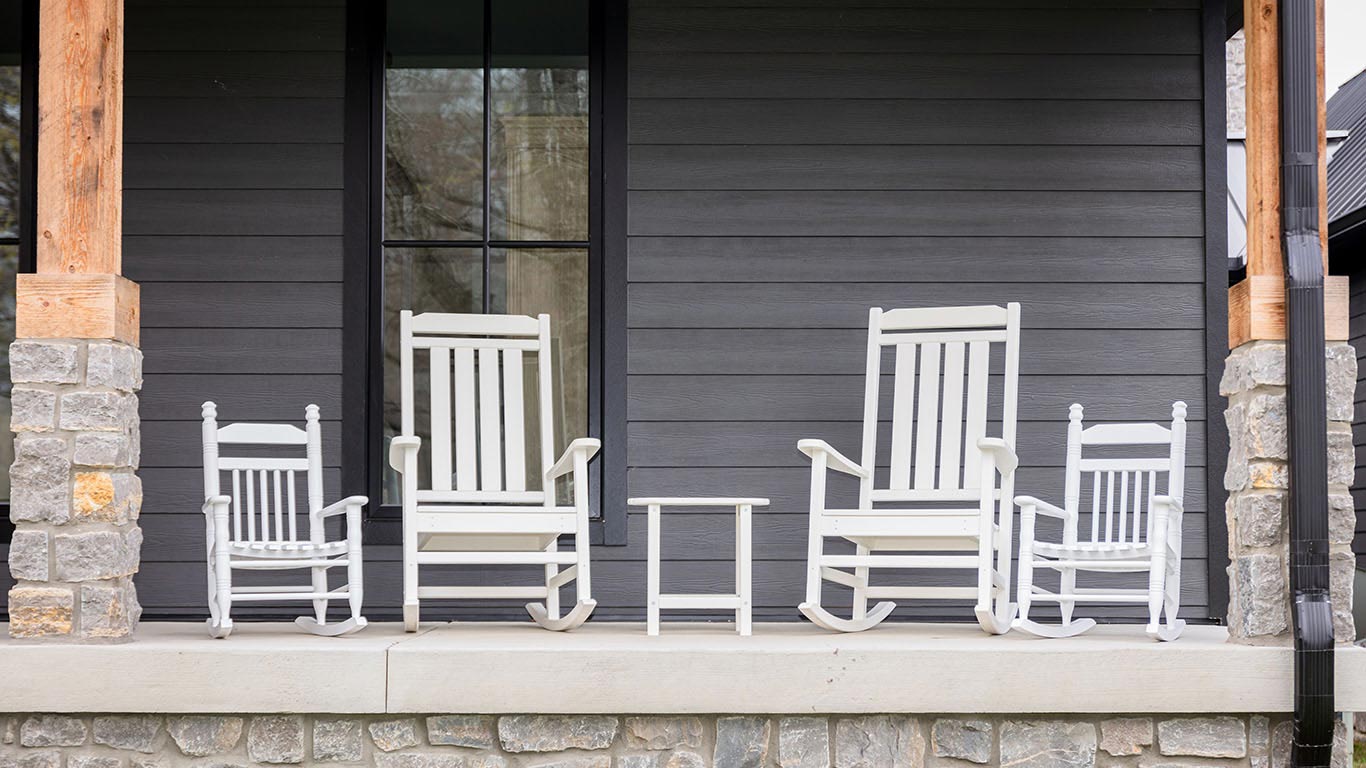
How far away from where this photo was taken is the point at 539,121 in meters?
4.75

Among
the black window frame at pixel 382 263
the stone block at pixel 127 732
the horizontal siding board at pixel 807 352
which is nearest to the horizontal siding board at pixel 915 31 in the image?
the black window frame at pixel 382 263

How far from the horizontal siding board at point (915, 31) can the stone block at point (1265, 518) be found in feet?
6.56

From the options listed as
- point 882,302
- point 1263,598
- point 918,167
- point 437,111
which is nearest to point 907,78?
point 918,167

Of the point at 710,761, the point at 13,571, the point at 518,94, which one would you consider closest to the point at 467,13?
the point at 518,94

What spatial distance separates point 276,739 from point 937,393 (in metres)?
2.08

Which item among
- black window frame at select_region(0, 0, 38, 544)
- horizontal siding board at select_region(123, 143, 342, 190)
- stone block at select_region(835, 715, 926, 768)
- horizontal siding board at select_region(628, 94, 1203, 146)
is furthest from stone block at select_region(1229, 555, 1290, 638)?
black window frame at select_region(0, 0, 38, 544)

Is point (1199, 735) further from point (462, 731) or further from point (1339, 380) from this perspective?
point (462, 731)

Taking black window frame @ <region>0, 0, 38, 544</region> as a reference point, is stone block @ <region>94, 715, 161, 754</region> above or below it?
below

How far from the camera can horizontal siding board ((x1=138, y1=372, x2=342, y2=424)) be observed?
4598 millimetres

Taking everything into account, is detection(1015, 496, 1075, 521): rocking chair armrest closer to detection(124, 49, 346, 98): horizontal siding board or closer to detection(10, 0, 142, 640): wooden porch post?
detection(10, 0, 142, 640): wooden porch post

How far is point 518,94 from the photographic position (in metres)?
4.74

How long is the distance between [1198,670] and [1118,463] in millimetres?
1020

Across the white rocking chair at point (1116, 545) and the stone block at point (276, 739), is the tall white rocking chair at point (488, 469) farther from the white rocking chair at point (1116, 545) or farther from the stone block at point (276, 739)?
the white rocking chair at point (1116, 545)

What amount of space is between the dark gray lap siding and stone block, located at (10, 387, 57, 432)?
1.29 metres
